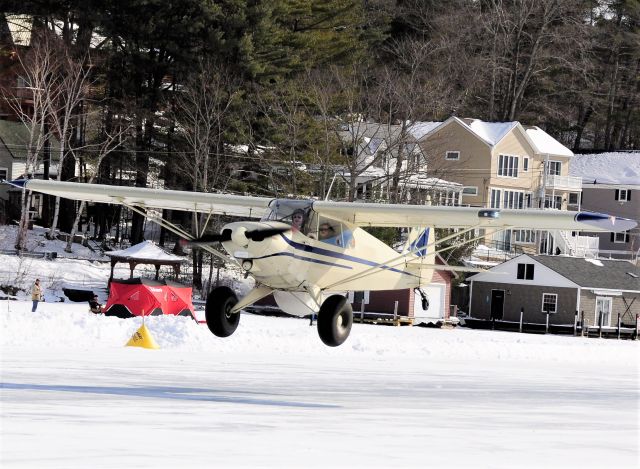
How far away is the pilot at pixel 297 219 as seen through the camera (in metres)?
16.3

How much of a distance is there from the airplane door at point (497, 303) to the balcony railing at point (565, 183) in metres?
15.8

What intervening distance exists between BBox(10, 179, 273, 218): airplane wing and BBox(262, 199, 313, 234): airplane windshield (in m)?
1.72

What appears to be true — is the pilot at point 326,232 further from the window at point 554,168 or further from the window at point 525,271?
the window at point 554,168

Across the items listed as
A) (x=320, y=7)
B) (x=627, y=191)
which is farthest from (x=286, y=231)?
(x=627, y=191)

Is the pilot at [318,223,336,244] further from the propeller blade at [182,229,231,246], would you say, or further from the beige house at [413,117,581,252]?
the beige house at [413,117,581,252]

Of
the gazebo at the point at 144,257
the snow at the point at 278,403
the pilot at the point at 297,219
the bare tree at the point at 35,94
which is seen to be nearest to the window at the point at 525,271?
the gazebo at the point at 144,257

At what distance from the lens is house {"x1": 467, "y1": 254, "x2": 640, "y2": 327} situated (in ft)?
168

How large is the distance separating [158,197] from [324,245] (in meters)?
3.93

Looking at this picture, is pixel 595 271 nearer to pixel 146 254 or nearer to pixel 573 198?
pixel 573 198

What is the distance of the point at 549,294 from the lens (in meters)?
51.2

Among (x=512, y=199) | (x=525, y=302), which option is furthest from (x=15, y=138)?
(x=512, y=199)

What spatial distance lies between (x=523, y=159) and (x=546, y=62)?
10149mm

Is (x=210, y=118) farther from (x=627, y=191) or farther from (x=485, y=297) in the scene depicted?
(x=627, y=191)

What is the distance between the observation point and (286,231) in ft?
52.5
